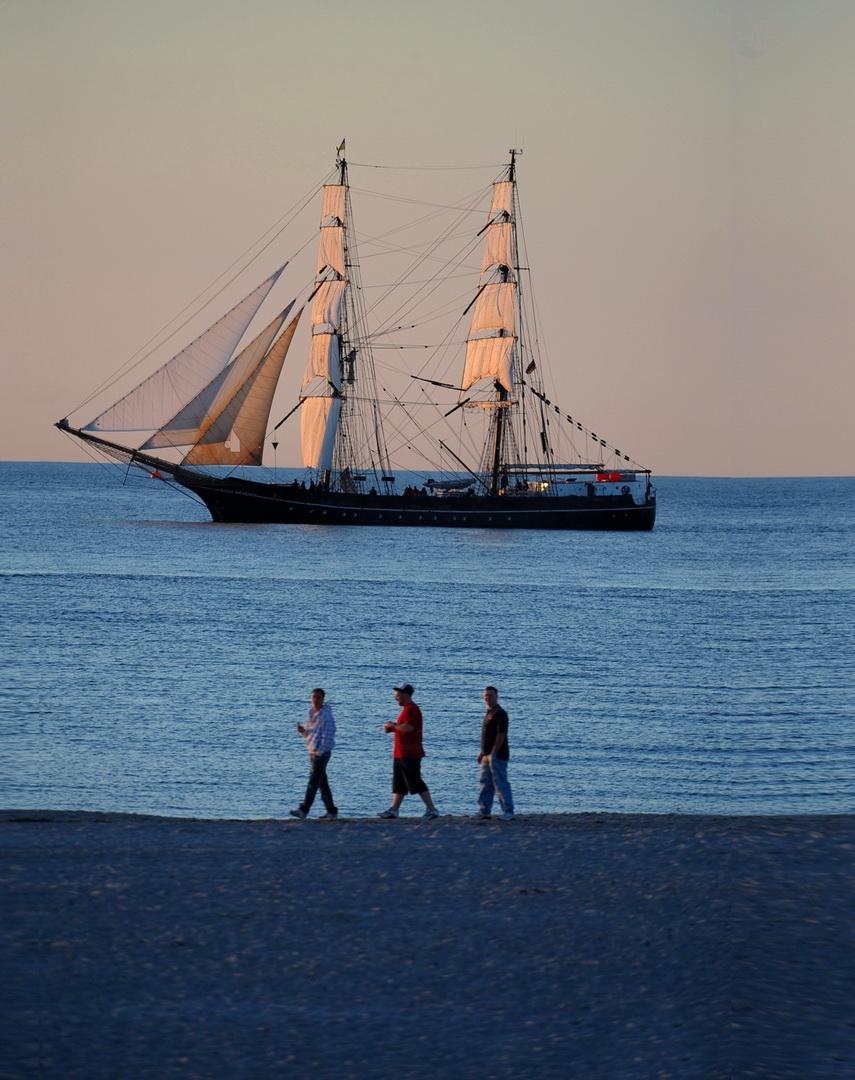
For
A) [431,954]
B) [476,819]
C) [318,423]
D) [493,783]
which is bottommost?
[476,819]

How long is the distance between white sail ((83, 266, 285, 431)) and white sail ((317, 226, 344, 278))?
12.4 meters

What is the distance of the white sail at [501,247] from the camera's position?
3588 inches

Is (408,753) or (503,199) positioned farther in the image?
(503,199)

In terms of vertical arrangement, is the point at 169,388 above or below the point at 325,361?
below

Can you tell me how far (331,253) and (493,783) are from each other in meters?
80.6

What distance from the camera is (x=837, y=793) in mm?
22641

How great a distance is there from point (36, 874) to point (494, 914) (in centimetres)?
319

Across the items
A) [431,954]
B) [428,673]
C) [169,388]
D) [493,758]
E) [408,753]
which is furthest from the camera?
[169,388]

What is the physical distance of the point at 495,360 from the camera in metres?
91.1

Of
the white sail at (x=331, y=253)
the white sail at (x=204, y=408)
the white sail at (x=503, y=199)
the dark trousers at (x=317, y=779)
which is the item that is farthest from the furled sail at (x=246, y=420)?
the dark trousers at (x=317, y=779)

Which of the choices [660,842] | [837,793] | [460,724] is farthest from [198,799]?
[660,842]

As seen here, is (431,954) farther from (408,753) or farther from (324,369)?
(324,369)

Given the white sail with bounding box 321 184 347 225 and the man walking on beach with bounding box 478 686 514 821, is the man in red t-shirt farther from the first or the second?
the white sail with bounding box 321 184 347 225

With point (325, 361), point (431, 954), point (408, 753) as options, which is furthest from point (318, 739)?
point (325, 361)
